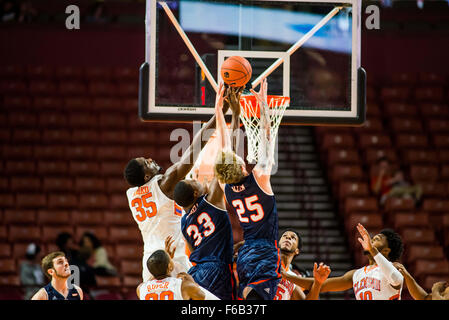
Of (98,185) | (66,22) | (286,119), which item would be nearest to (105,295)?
(98,185)

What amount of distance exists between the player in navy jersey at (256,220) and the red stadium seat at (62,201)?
6.09m

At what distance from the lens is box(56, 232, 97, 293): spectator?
9.59 meters

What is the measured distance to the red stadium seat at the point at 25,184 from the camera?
1184 centimetres

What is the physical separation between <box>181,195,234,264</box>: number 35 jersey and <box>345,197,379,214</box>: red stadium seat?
219 inches

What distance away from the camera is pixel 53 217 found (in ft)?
37.4

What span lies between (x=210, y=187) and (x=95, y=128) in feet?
22.1

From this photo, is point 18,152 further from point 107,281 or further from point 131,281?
point 131,281

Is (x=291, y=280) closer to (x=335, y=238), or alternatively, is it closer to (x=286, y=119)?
(x=286, y=119)

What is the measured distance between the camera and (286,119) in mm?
7082

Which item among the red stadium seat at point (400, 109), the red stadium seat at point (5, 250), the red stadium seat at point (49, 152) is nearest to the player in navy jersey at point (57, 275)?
the red stadium seat at point (5, 250)

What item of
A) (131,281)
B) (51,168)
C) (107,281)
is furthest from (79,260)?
(51,168)

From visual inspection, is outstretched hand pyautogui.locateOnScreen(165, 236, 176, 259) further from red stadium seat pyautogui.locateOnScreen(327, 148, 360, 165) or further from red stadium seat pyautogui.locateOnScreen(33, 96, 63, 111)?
red stadium seat pyautogui.locateOnScreen(33, 96, 63, 111)

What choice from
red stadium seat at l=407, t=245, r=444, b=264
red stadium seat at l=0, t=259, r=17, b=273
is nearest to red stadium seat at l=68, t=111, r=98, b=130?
red stadium seat at l=0, t=259, r=17, b=273

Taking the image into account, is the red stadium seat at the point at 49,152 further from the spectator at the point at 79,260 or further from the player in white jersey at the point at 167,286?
the player in white jersey at the point at 167,286
